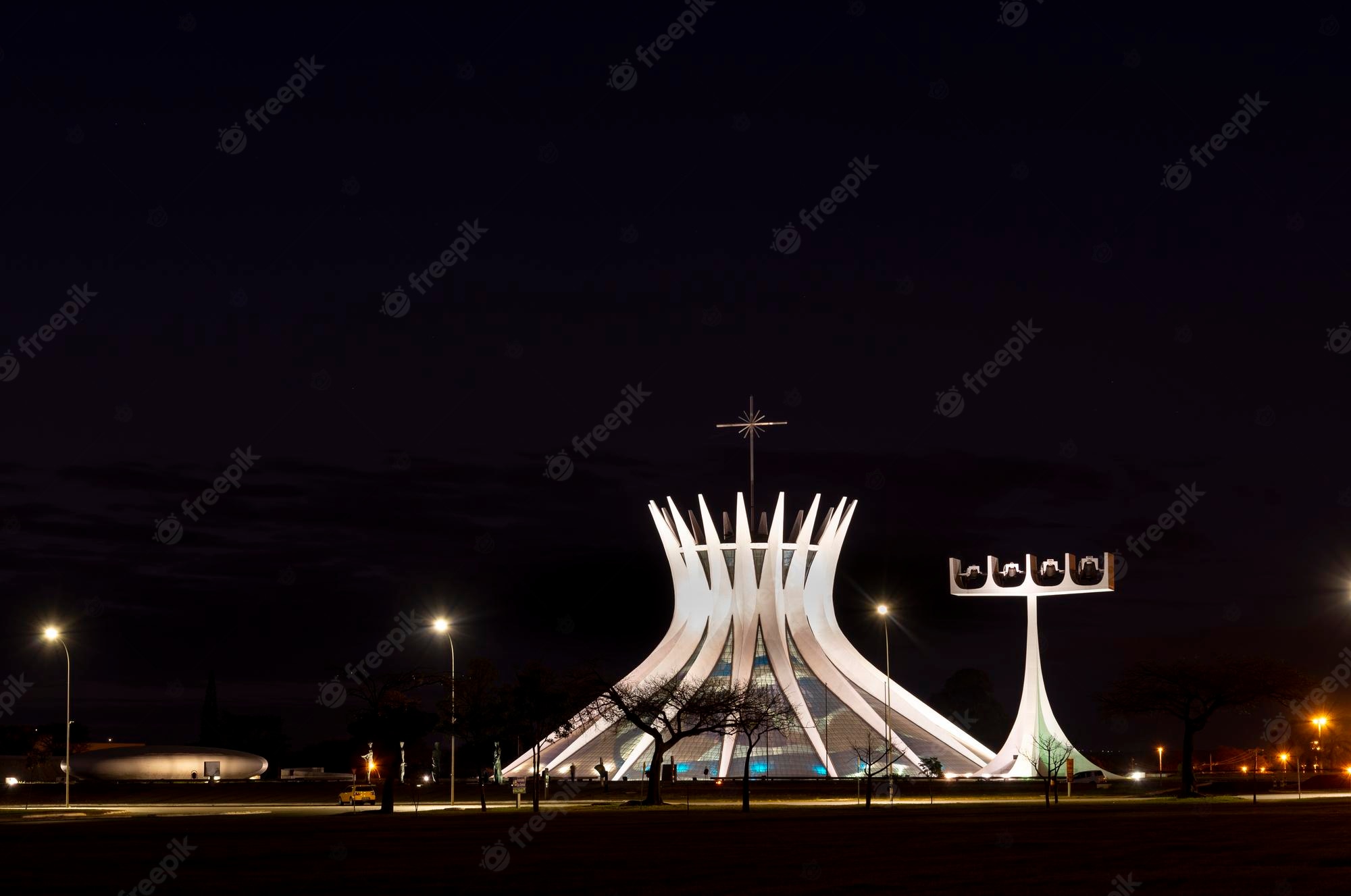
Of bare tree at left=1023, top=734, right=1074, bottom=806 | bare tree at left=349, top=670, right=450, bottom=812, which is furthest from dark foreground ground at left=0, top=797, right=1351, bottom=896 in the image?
bare tree at left=1023, top=734, right=1074, bottom=806

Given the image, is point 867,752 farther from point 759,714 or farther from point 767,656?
point 759,714

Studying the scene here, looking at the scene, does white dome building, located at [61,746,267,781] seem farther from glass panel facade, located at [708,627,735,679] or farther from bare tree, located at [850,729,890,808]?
bare tree, located at [850,729,890,808]

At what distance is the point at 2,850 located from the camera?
30.6m

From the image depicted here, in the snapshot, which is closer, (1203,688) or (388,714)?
(388,714)

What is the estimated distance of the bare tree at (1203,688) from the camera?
6366 centimetres

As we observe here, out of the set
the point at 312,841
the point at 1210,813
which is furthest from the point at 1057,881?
the point at 1210,813

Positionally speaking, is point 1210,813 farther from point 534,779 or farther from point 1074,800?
point 534,779

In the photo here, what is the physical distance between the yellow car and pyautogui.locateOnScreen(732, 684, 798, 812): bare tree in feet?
43.5

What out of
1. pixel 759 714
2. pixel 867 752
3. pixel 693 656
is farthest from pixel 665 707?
pixel 693 656

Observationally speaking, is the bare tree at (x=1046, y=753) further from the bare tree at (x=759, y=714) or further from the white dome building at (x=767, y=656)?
the bare tree at (x=759, y=714)

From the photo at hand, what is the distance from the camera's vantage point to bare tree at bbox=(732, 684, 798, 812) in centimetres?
6109

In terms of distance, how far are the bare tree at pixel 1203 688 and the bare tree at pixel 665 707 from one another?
1546 cm

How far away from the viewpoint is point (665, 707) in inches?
2530

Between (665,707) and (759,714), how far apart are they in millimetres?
4229
